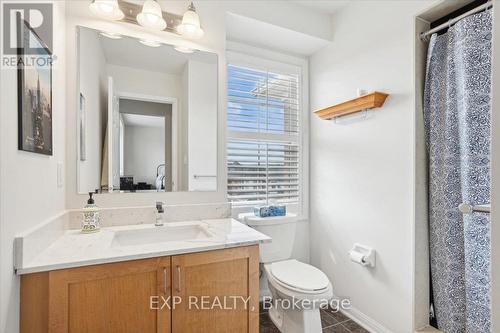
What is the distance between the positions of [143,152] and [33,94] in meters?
0.69

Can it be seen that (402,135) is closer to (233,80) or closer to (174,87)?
(233,80)

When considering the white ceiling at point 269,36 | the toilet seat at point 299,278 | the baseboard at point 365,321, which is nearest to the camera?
the toilet seat at point 299,278

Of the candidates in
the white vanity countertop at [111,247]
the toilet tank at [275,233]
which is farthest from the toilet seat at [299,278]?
the white vanity countertop at [111,247]

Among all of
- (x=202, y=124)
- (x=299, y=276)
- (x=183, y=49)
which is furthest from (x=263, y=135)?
(x=299, y=276)

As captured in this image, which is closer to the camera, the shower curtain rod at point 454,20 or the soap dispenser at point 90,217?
the shower curtain rod at point 454,20

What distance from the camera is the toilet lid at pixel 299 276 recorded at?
1.52 m

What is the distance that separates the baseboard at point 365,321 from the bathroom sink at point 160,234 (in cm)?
136

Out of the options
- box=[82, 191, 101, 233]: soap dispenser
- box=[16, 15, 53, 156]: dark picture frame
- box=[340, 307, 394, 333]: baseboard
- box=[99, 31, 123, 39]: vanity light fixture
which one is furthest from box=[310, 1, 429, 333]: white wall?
box=[16, 15, 53, 156]: dark picture frame

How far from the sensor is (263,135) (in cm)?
230

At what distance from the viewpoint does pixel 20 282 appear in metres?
0.95

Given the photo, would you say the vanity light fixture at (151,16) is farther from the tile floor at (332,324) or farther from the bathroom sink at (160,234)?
the tile floor at (332,324)

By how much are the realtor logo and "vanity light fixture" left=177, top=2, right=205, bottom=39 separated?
2.30 ft

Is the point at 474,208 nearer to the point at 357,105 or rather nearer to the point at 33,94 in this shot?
the point at 357,105

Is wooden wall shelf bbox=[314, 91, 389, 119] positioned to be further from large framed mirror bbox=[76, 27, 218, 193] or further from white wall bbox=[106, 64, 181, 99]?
white wall bbox=[106, 64, 181, 99]
